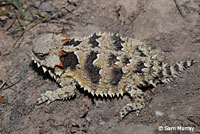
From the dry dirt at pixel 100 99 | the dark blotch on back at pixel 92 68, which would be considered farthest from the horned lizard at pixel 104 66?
the dry dirt at pixel 100 99

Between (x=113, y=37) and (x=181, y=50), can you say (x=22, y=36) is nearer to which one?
(x=113, y=37)

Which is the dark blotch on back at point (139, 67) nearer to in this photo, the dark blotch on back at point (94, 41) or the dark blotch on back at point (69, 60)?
the dark blotch on back at point (94, 41)

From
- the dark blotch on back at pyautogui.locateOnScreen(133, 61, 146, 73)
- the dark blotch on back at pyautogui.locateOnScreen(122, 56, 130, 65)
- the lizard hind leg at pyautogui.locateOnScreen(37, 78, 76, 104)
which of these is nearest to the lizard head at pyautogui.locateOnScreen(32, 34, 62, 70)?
the lizard hind leg at pyautogui.locateOnScreen(37, 78, 76, 104)

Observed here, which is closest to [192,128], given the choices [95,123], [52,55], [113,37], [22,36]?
[95,123]

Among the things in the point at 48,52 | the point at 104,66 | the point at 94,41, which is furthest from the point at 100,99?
the point at 48,52

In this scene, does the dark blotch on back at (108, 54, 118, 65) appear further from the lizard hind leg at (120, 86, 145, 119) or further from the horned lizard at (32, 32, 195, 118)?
the lizard hind leg at (120, 86, 145, 119)

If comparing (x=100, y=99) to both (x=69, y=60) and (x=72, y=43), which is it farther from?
(x=72, y=43)
